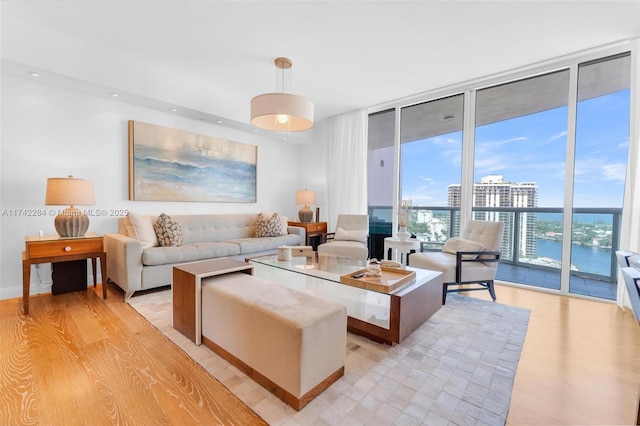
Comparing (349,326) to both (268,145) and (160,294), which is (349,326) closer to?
(160,294)

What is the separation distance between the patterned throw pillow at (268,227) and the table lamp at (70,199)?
2.15 meters

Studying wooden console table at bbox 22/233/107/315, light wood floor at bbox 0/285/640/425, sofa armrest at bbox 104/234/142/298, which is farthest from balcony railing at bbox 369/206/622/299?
wooden console table at bbox 22/233/107/315

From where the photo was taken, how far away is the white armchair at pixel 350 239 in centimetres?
387

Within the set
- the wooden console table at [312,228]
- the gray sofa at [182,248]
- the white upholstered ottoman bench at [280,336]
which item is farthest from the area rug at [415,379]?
the wooden console table at [312,228]

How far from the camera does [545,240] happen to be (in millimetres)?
3492

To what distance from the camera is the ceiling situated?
2.38m

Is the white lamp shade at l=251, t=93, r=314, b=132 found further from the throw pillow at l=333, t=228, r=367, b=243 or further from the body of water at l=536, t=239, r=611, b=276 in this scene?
the body of water at l=536, t=239, r=611, b=276

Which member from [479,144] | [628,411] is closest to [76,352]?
[628,411]

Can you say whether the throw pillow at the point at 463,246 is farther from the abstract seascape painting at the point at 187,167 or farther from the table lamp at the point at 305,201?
the abstract seascape painting at the point at 187,167

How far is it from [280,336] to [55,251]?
2.66 m

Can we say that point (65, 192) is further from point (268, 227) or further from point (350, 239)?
point (350, 239)

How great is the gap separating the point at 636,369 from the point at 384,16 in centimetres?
322

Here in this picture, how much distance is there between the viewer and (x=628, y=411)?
1385 mm

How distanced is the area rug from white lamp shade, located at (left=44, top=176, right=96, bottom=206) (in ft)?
4.65
